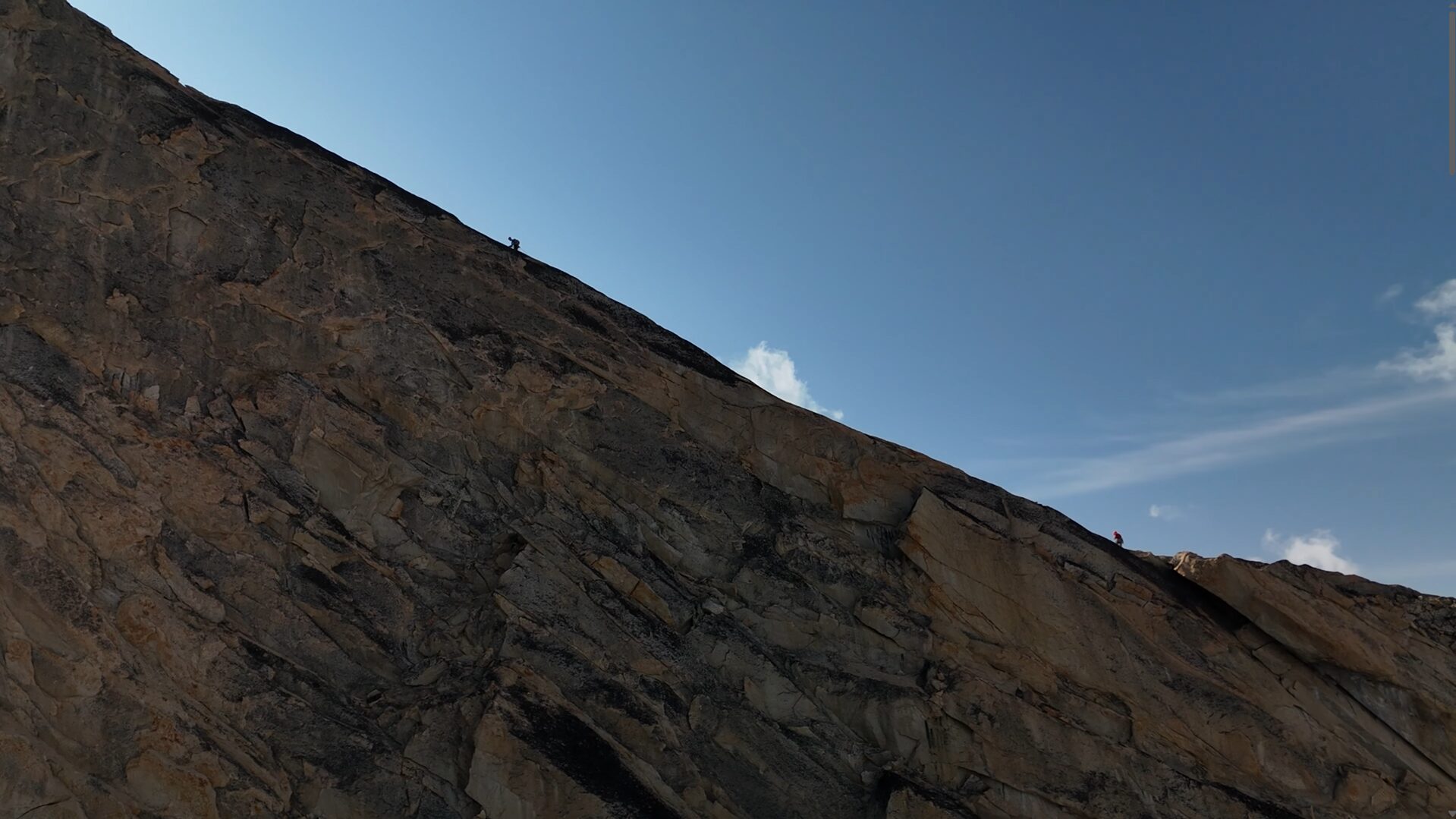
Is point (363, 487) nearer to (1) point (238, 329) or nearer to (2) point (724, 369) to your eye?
(1) point (238, 329)

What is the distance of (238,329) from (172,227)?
166cm

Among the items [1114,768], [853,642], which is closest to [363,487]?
[853,642]

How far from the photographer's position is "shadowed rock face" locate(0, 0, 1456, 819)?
445 inches

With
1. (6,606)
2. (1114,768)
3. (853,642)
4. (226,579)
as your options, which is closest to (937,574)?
(853,642)

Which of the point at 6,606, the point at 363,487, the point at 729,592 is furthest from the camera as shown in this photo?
the point at 729,592

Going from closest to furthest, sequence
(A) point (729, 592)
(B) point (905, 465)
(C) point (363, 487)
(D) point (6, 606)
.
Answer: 1. (D) point (6, 606)
2. (C) point (363, 487)
3. (A) point (729, 592)
4. (B) point (905, 465)

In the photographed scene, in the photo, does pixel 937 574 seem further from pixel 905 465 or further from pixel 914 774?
pixel 914 774

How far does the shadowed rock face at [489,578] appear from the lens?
37.1 ft

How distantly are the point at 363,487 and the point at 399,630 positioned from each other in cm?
196

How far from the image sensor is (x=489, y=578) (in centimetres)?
1291

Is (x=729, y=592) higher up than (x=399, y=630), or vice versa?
(x=729, y=592)

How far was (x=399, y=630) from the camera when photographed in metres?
12.3

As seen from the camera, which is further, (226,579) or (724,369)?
(724,369)

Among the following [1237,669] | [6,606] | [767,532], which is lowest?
[6,606]
